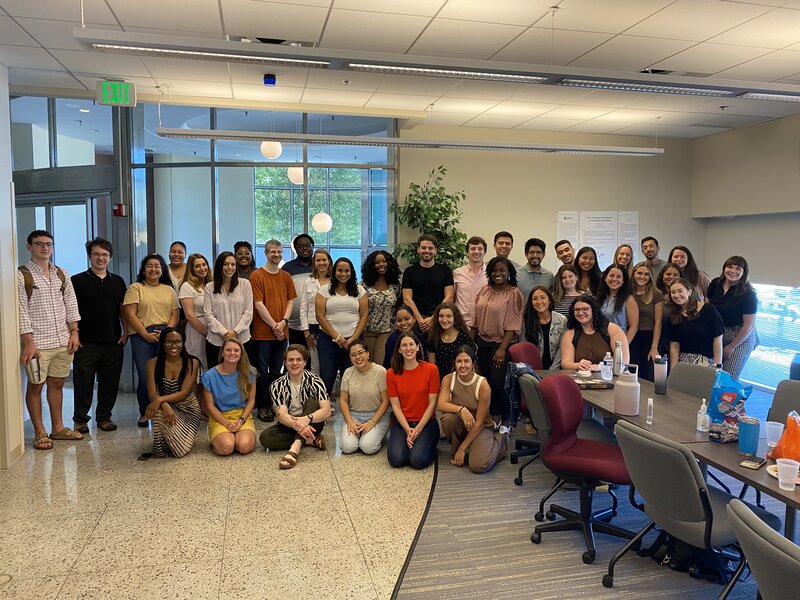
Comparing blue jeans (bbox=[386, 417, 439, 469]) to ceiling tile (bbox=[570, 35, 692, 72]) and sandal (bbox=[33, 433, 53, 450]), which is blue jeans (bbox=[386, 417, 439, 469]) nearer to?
sandal (bbox=[33, 433, 53, 450])

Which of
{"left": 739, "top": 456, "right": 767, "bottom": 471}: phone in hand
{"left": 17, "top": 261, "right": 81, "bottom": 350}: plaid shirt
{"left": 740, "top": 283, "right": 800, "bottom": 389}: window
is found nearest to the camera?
{"left": 739, "top": 456, "right": 767, "bottom": 471}: phone in hand

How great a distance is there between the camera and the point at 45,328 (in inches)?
193

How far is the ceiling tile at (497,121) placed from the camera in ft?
23.5

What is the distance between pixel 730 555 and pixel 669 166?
6.73 metres

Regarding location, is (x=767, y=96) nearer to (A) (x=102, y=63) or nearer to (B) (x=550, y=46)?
(B) (x=550, y=46)

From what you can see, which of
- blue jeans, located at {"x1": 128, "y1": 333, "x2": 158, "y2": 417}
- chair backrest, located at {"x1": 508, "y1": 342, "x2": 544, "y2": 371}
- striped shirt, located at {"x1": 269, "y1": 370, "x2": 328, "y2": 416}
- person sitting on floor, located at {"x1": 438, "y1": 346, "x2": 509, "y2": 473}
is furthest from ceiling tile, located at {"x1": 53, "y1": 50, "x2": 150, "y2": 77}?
chair backrest, located at {"x1": 508, "y1": 342, "x2": 544, "y2": 371}

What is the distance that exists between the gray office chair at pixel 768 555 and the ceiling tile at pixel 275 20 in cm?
366

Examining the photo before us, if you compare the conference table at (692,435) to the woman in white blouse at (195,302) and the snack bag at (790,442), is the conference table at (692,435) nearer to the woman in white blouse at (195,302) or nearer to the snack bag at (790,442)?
the snack bag at (790,442)

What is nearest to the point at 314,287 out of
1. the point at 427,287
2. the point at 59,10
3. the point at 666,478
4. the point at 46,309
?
the point at 427,287

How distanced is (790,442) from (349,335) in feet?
12.1

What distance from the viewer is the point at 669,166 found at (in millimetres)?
8594

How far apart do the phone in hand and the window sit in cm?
543

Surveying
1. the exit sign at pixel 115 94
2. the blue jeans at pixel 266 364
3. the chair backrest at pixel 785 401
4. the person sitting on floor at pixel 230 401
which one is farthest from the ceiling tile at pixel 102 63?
the chair backrest at pixel 785 401

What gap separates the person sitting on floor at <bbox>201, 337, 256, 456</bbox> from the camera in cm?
479
